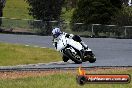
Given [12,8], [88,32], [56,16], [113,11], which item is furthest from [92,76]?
[12,8]

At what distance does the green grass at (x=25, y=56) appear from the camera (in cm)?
2345

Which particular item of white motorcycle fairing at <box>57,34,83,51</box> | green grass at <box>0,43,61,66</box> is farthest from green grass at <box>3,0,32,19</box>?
white motorcycle fairing at <box>57,34,83,51</box>

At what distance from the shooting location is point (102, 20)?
50.2 metres

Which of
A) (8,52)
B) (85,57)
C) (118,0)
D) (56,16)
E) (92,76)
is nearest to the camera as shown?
(92,76)

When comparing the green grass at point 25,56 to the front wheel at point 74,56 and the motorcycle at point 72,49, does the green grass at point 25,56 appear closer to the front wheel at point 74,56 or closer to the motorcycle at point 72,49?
the front wheel at point 74,56

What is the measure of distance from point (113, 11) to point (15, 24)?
1263 centimetres

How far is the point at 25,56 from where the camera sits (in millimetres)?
25078

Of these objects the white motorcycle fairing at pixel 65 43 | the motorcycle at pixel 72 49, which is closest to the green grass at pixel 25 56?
the motorcycle at pixel 72 49

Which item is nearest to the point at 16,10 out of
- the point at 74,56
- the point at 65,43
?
the point at 74,56

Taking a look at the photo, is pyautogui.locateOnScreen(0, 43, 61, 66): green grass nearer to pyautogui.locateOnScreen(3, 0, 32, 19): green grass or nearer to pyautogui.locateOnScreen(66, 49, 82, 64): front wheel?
pyautogui.locateOnScreen(66, 49, 82, 64): front wheel

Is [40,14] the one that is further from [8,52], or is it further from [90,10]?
[8,52]

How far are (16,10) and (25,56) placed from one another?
196 feet

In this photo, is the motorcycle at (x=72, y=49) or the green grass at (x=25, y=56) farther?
the green grass at (x=25, y=56)

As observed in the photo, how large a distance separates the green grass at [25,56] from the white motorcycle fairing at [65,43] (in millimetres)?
11894
